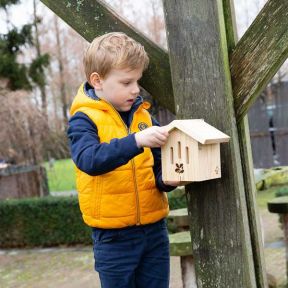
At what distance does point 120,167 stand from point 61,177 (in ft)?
62.1

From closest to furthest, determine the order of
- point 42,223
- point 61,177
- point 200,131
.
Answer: point 200,131 < point 42,223 < point 61,177

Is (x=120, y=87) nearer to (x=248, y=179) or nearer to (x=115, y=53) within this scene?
(x=115, y=53)

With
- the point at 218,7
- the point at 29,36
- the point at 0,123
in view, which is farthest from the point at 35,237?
the point at 218,7

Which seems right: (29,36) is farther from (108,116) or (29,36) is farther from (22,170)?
(108,116)

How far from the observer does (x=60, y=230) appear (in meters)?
8.77

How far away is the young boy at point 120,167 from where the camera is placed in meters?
1.91

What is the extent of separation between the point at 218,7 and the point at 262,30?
0.16m

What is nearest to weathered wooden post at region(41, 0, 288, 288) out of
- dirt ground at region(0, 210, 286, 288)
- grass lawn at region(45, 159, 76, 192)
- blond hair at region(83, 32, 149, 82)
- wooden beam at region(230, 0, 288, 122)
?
wooden beam at region(230, 0, 288, 122)

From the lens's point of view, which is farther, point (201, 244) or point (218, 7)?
point (201, 244)

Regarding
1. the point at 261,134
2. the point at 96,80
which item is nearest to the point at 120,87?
the point at 96,80

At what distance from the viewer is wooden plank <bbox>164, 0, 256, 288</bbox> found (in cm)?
184

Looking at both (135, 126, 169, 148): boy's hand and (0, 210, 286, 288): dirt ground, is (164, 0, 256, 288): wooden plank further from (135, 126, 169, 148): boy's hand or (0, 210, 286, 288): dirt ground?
(0, 210, 286, 288): dirt ground

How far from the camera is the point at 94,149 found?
1905mm

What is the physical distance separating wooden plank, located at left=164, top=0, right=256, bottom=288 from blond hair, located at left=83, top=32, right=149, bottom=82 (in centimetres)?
A: 12
